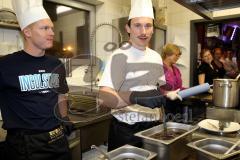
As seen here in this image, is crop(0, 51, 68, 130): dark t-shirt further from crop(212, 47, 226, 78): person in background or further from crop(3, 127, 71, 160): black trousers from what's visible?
crop(212, 47, 226, 78): person in background

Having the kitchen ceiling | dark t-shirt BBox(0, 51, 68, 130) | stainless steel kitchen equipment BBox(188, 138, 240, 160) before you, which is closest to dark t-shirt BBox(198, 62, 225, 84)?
the kitchen ceiling

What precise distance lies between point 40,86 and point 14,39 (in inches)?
36.3

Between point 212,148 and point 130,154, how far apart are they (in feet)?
1.16

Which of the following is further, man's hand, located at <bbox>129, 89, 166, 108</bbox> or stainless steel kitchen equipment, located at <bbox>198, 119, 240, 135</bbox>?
stainless steel kitchen equipment, located at <bbox>198, 119, 240, 135</bbox>

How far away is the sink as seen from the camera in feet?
2.84

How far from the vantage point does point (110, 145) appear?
4.62 feet

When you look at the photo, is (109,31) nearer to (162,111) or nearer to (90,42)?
(90,42)

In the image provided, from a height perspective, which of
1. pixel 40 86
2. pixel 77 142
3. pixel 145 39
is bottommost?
pixel 77 142

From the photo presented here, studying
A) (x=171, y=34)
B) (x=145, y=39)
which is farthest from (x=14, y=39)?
(x=171, y=34)

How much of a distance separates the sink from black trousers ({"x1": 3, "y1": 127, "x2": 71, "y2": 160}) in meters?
0.53

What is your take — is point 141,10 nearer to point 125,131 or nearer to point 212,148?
point 125,131

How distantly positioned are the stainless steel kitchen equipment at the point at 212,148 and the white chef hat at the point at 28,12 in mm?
1039

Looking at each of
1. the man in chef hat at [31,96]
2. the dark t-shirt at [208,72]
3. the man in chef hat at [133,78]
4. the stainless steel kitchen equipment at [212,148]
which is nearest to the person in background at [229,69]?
the dark t-shirt at [208,72]

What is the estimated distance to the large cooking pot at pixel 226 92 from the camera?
56.7 inches
